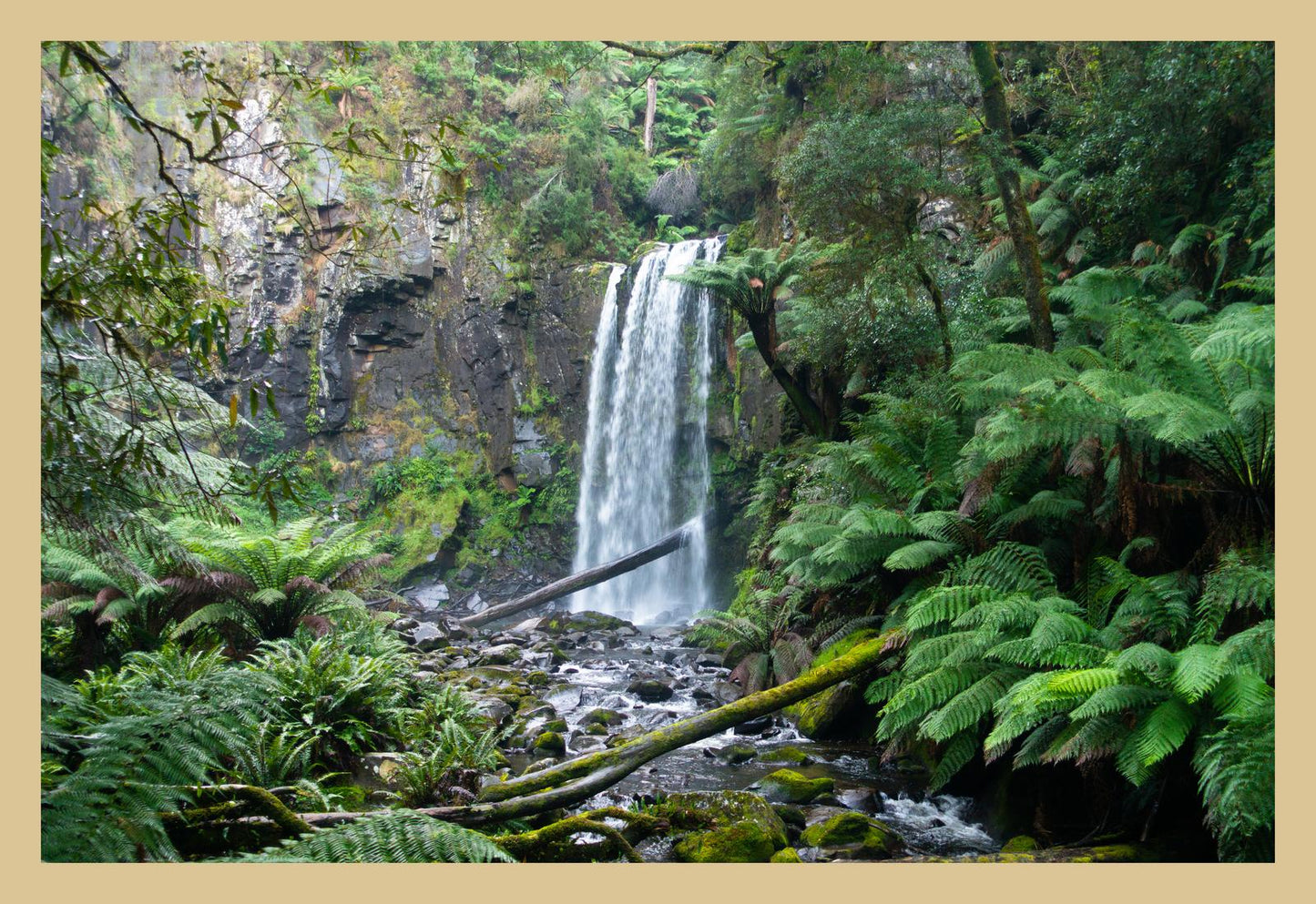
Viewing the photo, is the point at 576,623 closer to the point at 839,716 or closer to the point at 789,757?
the point at 839,716

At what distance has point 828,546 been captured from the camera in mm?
4562

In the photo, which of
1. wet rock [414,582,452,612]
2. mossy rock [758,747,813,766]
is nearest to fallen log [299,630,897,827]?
mossy rock [758,747,813,766]

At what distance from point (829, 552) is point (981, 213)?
15.6 ft

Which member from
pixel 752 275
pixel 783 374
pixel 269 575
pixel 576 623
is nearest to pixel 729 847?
pixel 269 575

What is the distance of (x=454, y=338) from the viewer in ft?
50.6

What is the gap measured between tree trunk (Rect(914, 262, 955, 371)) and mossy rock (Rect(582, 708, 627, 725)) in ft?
11.4

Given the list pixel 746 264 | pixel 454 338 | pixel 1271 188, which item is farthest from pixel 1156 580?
pixel 454 338

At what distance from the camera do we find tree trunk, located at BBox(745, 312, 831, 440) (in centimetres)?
768

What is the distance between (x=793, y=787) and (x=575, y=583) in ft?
21.8

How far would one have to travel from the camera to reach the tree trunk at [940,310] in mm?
5977

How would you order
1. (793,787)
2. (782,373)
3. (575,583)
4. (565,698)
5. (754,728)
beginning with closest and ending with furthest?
(793,787) → (754,728) → (565,698) → (782,373) → (575,583)

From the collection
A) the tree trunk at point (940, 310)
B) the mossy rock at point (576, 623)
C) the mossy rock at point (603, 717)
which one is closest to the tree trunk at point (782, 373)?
the tree trunk at point (940, 310)

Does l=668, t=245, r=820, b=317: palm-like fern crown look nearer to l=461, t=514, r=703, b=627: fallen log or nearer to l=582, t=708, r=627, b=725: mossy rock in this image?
l=582, t=708, r=627, b=725: mossy rock

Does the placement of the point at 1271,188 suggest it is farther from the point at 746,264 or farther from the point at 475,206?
the point at 475,206
